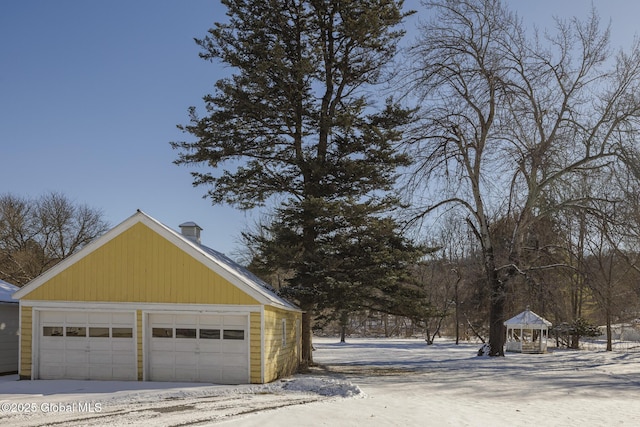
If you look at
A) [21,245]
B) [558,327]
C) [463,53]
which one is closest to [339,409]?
[463,53]

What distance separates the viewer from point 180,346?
53.9 ft

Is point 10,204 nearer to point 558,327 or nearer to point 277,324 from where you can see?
point 277,324

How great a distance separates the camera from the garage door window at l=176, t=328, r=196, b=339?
16453 millimetres

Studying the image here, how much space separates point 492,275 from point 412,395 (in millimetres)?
14293

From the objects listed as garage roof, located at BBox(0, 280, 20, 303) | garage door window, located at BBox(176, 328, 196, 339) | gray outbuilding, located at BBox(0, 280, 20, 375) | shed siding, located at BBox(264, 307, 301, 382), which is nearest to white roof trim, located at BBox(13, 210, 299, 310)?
shed siding, located at BBox(264, 307, 301, 382)

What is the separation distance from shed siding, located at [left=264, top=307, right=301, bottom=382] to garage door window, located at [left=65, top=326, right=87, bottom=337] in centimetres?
537

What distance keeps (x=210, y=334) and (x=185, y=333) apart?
0.75m

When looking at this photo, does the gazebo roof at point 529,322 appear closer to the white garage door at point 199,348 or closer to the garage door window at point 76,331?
the white garage door at point 199,348

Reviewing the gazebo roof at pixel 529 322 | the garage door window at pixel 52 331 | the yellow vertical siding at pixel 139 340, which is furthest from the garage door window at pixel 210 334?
the gazebo roof at pixel 529 322

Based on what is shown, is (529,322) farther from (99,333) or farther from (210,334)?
(99,333)

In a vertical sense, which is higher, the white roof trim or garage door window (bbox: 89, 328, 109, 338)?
the white roof trim

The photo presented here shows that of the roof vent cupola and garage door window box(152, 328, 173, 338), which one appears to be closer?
garage door window box(152, 328, 173, 338)

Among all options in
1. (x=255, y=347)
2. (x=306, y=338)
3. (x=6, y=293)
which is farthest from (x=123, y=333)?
(x=306, y=338)

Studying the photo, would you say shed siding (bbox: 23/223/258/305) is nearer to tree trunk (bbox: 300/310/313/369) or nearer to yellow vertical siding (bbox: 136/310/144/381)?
yellow vertical siding (bbox: 136/310/144/381)
